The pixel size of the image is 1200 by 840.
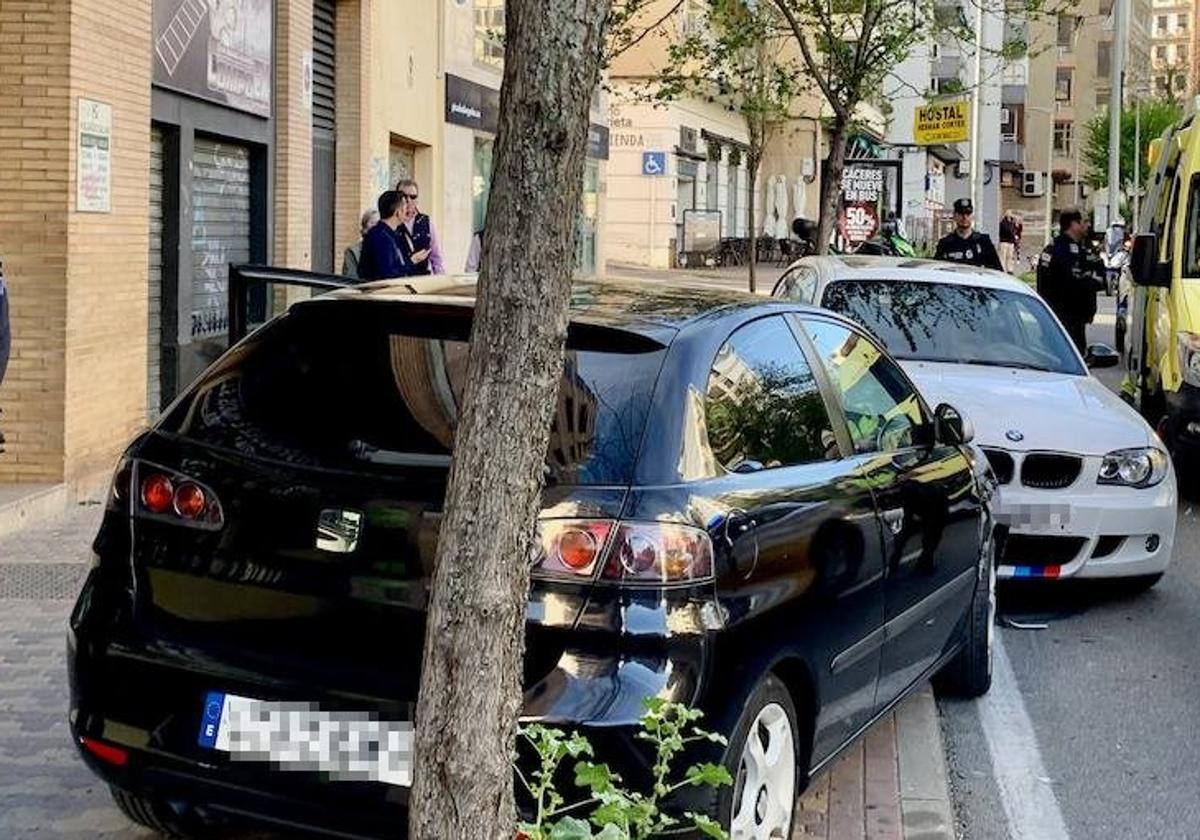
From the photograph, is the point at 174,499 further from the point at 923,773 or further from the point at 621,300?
the point at 923,773

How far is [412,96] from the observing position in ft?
63.7

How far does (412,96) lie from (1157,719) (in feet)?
47.7

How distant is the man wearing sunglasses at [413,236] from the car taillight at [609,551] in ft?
26.8

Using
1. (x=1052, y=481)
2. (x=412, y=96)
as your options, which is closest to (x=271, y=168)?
(x=412, y=96)

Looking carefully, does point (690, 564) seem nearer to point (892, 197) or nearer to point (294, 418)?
point (294, 418)

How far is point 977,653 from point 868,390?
144 centimetres

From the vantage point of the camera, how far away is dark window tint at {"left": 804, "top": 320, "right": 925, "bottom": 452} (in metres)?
5.32

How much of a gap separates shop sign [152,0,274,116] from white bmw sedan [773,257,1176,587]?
518 cm

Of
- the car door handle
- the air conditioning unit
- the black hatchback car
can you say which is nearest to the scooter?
the car door handle

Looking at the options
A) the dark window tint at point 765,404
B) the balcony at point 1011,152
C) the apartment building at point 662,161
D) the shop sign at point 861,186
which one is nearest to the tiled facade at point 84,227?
the dark window tint at point 765,404

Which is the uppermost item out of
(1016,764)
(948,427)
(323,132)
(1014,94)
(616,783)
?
(1014,94)

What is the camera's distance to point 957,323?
955 centimetres

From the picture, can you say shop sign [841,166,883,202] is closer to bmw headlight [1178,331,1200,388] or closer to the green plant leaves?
bmw headlight [1178,331,1200,388]

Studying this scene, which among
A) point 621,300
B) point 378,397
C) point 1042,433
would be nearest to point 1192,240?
point 1042,433
